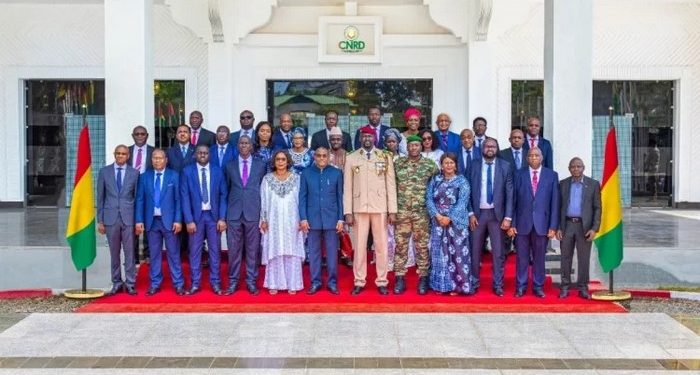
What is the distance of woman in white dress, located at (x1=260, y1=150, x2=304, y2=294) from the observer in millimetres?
8469

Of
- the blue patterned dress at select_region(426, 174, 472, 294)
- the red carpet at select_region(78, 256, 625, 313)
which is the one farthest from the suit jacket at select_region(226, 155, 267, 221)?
the blue patterned dress at select_region(426, 174, 472, 294)

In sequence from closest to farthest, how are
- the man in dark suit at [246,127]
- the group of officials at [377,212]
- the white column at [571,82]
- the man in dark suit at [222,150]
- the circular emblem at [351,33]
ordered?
the group of officials at [377,212], the man in dark suit at [222,150], the man in dark suit at [246,127], the white column at [571,82], the circular emblem at [351,33]

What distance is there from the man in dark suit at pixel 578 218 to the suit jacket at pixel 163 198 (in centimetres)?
419

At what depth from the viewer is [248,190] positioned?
848 centimetres

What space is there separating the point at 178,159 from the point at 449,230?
3.27 m

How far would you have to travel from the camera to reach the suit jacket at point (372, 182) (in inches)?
329

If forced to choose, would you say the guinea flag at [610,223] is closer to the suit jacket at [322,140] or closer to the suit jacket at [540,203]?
the suit jacket at [540,203]

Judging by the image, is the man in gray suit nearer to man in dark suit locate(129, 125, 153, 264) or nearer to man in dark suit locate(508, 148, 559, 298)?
man in dark suit locate(129, 125, 153, 264)

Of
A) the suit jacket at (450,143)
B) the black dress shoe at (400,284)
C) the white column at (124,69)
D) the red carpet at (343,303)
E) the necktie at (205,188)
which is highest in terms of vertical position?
the white column at (124,69)

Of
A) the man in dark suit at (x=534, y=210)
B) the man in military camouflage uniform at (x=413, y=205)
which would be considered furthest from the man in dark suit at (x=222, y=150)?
the man in dark suit at (x=534, y=210)

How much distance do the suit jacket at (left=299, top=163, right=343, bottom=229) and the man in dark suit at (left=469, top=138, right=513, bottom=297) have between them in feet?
4.78

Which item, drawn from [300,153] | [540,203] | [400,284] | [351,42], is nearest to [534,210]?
[540,203]

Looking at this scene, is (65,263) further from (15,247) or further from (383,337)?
(383,337)

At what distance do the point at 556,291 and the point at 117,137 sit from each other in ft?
18.6
